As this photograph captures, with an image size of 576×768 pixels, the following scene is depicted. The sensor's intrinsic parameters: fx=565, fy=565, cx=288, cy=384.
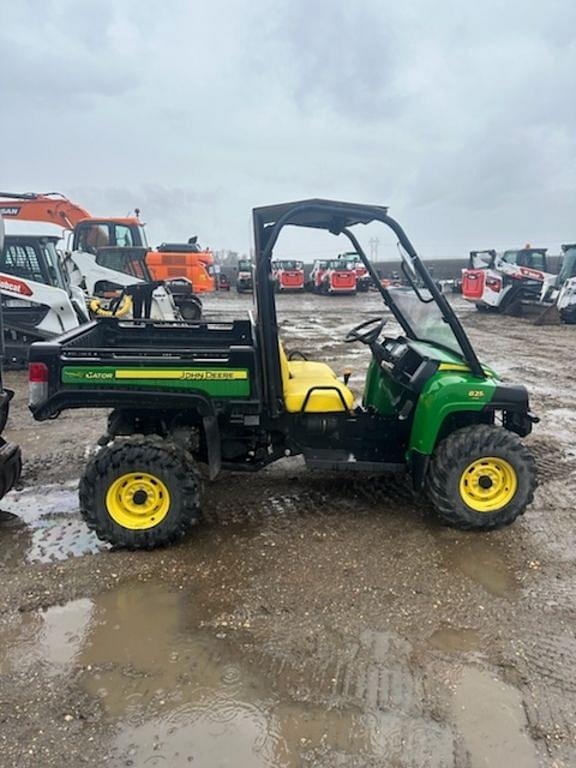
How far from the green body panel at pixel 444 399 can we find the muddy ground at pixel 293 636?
675 mm

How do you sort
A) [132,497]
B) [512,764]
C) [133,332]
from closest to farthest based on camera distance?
[512,764] < [132,497] < [133,332]

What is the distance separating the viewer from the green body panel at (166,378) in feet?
11.4

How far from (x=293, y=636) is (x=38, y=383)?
6.83 ft

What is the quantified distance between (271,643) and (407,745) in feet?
2.60

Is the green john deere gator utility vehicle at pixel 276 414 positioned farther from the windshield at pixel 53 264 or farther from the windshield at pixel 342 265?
the windshield at pixel 342 265

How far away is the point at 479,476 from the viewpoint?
369cm

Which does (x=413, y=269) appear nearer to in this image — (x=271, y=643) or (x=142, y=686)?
(x=271, y=643)

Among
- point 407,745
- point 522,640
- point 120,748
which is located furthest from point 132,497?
point 522,640

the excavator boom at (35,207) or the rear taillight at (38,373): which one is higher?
the excavator boom at (35,207)

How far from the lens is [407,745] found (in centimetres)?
216

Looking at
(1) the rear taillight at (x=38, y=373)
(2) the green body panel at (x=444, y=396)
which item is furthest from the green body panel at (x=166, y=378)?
(2) the green body panel at (x=444, y=396)

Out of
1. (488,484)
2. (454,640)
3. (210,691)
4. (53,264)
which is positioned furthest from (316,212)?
(53,264)

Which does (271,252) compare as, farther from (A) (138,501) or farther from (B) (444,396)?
(A) (138,501)

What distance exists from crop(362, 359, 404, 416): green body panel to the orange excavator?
28.9 ft
